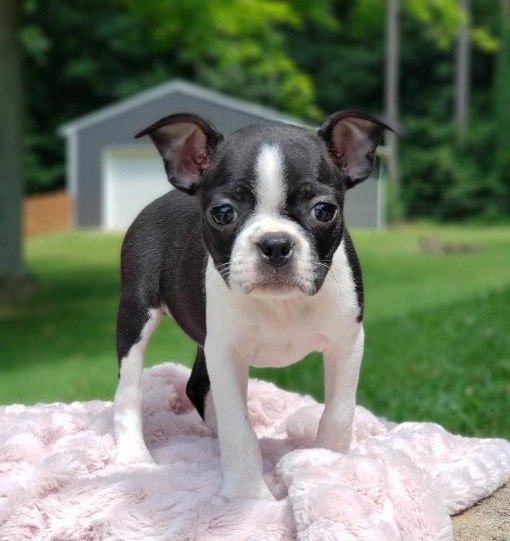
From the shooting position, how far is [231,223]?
2.63 meters

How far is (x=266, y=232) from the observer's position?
2512mm

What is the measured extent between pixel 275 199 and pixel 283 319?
41cm

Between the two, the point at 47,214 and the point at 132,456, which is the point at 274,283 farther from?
the point at 47,214

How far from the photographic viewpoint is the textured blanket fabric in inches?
107

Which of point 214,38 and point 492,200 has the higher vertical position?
point 214,38

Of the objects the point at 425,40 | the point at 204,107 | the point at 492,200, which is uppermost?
the point at 425,40

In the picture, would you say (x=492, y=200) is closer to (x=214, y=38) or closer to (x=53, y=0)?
(x=53, y=0)

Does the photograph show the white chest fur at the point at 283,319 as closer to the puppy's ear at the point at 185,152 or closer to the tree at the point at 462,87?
the puppy's ear at the point at 185,152

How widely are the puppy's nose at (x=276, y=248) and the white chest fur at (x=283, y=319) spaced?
0.74ft

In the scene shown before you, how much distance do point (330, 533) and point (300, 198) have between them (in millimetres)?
936

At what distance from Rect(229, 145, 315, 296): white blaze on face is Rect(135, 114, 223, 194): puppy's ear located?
1.13ft

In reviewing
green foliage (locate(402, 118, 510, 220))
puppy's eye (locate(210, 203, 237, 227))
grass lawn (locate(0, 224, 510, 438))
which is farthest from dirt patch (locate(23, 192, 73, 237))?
puppy's eye (locate(210, 203, 237, 227))

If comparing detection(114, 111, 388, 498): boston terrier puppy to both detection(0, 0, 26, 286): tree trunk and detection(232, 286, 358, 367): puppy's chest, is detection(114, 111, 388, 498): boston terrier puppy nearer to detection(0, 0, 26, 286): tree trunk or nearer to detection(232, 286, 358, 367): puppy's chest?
detection(232, 286, 358, 367): puppy's chest

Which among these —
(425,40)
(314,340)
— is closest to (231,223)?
(314,340)
